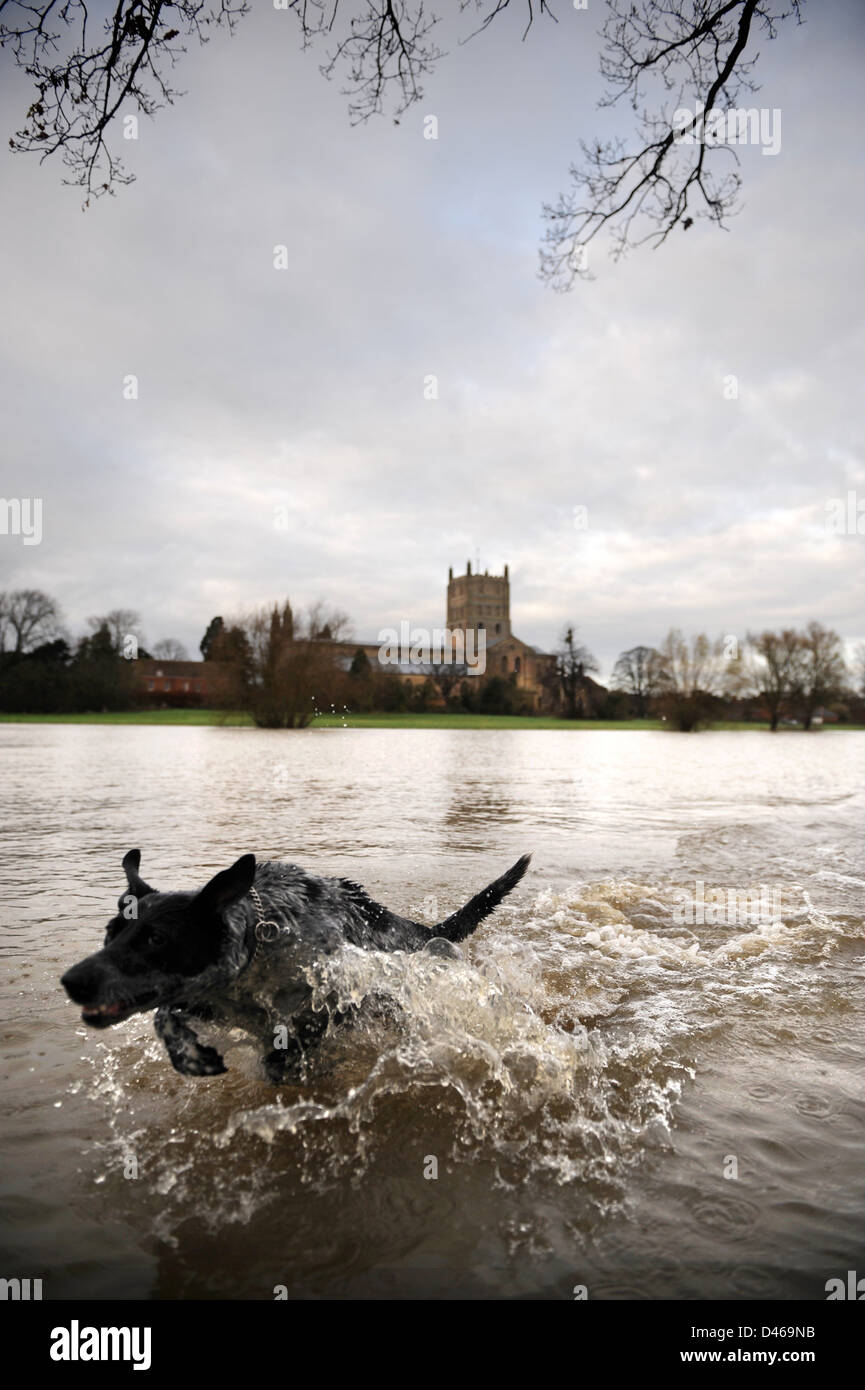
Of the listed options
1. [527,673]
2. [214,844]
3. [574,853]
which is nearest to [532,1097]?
[574,853]

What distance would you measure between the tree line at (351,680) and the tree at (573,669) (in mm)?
162

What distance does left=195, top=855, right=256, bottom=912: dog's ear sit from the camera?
9.20 feet

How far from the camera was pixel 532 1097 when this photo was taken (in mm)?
3479

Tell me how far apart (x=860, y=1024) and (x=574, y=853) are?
540 centimetres

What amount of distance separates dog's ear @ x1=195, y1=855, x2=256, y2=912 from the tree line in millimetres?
36156

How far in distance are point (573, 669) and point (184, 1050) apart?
352ft

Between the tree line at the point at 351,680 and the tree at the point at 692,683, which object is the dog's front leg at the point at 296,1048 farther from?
the tree at the point at 692,683

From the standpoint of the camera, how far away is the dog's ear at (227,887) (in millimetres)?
2805

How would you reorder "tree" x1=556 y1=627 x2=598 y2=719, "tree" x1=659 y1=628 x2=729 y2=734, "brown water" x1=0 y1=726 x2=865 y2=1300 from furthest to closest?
"tree" x1=556 y1=627 x2=598 y2=719 < "tree" x1=659 y1=628 x2=729 y2=734 < "brown water" x1=0 y1=726 x2=865 y2=1300

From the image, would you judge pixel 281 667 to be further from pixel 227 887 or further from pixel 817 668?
pixel 817 668

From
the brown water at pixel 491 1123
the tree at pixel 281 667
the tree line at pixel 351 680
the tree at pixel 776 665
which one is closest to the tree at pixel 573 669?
the tree line at pixel 351 680

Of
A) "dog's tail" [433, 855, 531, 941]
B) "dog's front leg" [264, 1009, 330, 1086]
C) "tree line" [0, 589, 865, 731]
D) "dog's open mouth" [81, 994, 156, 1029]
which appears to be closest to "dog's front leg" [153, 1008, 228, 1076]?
"dog's open mouth" [81, 994, 156, 1029]

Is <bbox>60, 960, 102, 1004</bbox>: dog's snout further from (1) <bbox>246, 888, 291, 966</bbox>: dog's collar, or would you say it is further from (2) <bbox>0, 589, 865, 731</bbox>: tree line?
(2) <bbox>0, 589, 865, 731</bbox>: tree line

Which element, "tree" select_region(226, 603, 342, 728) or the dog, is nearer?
the dog
